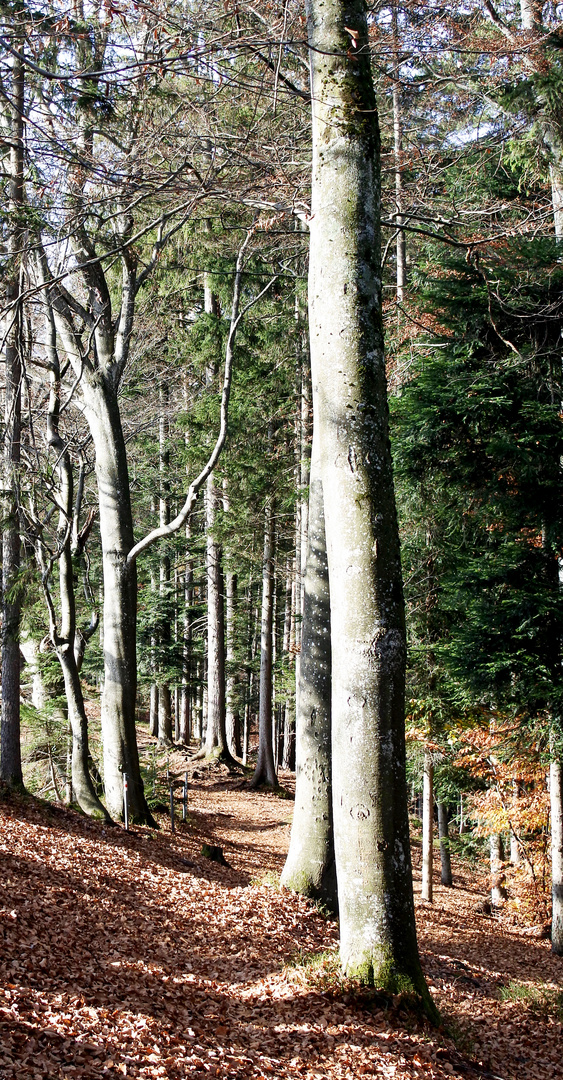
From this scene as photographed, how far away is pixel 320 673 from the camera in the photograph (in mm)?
6855

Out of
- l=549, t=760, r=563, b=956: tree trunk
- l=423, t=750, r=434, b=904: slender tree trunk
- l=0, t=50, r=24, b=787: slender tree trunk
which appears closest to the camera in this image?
l=0, t=50, r=24, b=787: slender tree trunk

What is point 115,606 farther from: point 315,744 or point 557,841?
point 557,841

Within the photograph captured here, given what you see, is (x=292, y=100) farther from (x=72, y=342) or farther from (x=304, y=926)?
(x=304, y=926)

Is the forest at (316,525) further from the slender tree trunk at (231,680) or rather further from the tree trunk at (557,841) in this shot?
the slender tree trunk at (231,680)

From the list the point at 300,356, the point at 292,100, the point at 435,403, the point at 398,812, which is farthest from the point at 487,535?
the point at 300,356

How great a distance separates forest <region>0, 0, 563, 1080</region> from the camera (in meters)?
4.45

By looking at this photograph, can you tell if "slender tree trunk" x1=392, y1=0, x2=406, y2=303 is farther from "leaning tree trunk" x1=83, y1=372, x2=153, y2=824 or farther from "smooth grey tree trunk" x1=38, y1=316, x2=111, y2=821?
"smooth grey tree trunk" x1=38, y1=316, x2=111, y2=821

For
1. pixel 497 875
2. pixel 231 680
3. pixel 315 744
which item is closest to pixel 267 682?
pixel 497 875

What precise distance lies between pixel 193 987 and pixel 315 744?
2.35 metres

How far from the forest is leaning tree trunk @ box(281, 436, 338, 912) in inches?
1.3

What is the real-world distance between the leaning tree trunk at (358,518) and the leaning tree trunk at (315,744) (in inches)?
69.9

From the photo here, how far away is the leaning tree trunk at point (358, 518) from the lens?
441 cm


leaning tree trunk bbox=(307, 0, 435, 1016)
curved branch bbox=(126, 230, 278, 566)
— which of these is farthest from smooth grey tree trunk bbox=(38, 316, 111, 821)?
leaning tree trunk bbox=(307, 0, 435, 1016)

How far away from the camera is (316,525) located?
7.08 m
